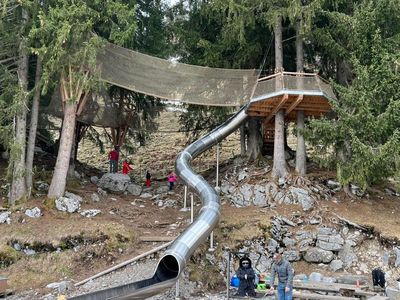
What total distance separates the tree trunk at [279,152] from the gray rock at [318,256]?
135 inches

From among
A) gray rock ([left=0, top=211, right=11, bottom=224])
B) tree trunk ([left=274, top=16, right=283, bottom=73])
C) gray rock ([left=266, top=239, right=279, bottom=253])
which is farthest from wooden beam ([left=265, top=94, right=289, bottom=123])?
gray rock ([left=0, top=211, right=11, bottom=224])

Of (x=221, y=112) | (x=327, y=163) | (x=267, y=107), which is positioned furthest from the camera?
(x=221, y=112)

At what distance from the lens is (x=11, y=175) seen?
1398 centimetres

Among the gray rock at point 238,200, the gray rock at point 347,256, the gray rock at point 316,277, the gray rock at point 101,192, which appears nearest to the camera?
the gray rock at point 316,277

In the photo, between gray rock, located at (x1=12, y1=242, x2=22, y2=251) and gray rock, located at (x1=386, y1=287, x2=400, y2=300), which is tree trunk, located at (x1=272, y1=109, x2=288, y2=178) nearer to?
gray rock, located at (x1=386, y1=287, x2=400, y2=300)

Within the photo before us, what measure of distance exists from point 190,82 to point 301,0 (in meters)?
5.21

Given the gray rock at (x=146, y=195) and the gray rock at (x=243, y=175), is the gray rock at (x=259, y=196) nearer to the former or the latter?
the gray rock at (x=243, y=175)

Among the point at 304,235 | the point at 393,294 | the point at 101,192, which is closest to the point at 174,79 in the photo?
the point at 101,192

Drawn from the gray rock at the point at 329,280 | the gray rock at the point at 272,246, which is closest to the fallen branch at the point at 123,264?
the gray rock at the point at 272,246

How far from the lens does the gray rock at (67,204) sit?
13516 millimetres

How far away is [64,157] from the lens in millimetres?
14078

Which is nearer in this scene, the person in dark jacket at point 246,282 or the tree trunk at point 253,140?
the person in dark jacket at point 246,282

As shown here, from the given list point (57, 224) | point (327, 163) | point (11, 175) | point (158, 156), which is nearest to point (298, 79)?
point (327, 163)

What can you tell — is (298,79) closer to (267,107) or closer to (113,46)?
(267,107)
